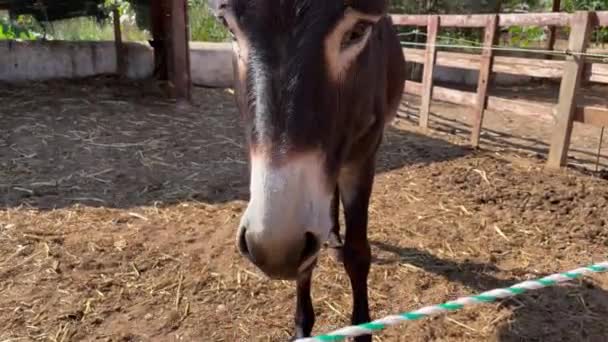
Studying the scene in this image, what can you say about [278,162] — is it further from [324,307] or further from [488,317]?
[488,317]

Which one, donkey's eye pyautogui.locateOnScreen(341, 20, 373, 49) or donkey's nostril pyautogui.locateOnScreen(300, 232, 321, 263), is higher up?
donkey's eye pyautogui.locateOnScreen(341, 20, 373, 49)

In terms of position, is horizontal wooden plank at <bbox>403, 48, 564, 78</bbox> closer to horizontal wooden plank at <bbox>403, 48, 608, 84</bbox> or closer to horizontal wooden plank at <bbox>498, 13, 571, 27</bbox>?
horizontal wooden plank at <bbox>403, 48, 608, 84</bbox>

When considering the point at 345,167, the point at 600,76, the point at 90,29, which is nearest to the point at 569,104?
the point at 600,76

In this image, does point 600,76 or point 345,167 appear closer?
point 345,167

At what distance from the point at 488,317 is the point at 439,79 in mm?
9940

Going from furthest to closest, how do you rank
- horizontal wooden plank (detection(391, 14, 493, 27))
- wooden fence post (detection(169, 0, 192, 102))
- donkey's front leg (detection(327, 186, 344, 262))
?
wooden fence post (detection(169, 0, 192, 102)) < horizontal wooden plank (detection(391, 14, 493, 27)) < donkey's front leg (detection(327, 186, 344, 262))

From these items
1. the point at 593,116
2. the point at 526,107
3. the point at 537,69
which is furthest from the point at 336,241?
the point at 537,69

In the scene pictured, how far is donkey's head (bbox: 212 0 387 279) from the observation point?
1210mm

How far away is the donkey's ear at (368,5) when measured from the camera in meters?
1.34

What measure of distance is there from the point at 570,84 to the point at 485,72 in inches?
46.1

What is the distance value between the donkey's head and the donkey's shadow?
1747 millimetres

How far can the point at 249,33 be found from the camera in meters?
1.31

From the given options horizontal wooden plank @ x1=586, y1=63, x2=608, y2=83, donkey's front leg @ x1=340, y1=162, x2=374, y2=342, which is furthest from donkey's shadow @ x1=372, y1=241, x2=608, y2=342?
horizontal wooden plank @ x1=586, y1=63, x2=608, y2=83

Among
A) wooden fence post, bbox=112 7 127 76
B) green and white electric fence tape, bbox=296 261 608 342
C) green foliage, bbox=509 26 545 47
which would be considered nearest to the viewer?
green and white electric fence tape, bbox=296 261 608 342
